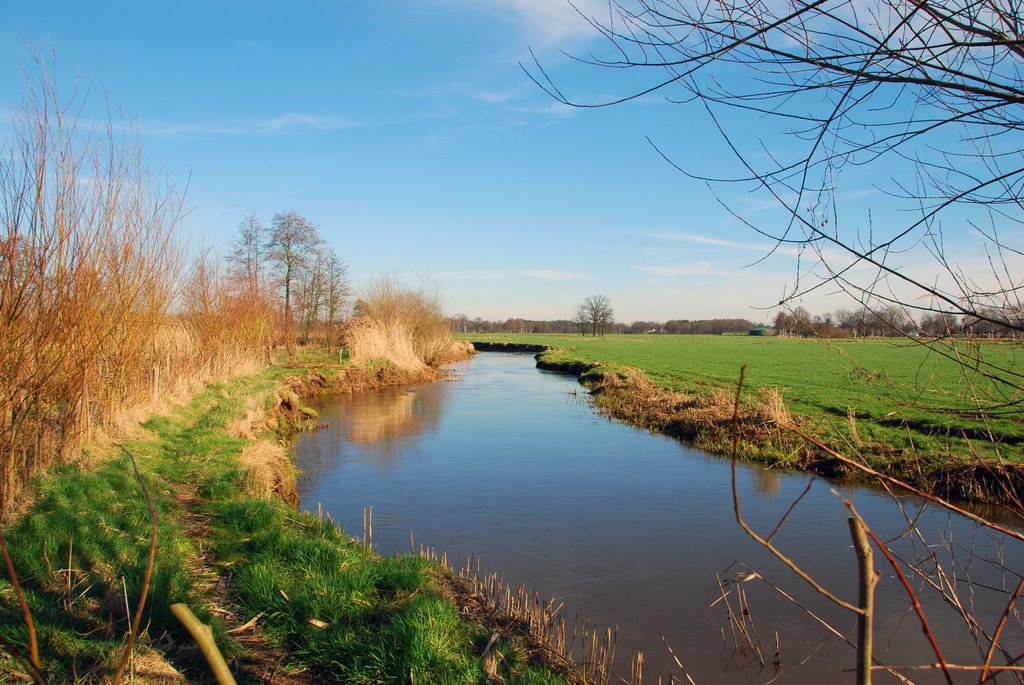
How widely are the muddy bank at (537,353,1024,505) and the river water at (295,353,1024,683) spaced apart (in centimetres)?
51

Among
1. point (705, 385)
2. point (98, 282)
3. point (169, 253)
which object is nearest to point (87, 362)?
point (98, 282)

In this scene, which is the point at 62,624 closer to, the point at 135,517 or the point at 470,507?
the point at 135,517

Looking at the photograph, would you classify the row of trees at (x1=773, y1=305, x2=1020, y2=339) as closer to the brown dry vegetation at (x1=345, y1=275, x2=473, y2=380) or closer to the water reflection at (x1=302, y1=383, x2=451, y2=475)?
the water reflection at (x1=302, y1=383, x2=451, y2=475)

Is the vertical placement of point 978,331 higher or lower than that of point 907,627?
higher

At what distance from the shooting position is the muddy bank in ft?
32.3

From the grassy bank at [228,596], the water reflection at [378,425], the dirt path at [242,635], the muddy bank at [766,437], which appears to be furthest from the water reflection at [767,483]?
the dirt path at [242,635]

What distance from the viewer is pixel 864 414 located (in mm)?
16453

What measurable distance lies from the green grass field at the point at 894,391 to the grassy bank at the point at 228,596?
2.84 m

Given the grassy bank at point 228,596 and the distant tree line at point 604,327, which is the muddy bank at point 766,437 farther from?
the distant tree line at point 604,327

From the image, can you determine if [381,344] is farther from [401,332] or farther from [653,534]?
[653,534]

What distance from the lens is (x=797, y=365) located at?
35.0 m

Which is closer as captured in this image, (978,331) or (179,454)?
(978,331)

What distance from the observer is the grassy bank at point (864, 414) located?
2653 millimetres

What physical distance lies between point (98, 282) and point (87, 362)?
2.99 ft
